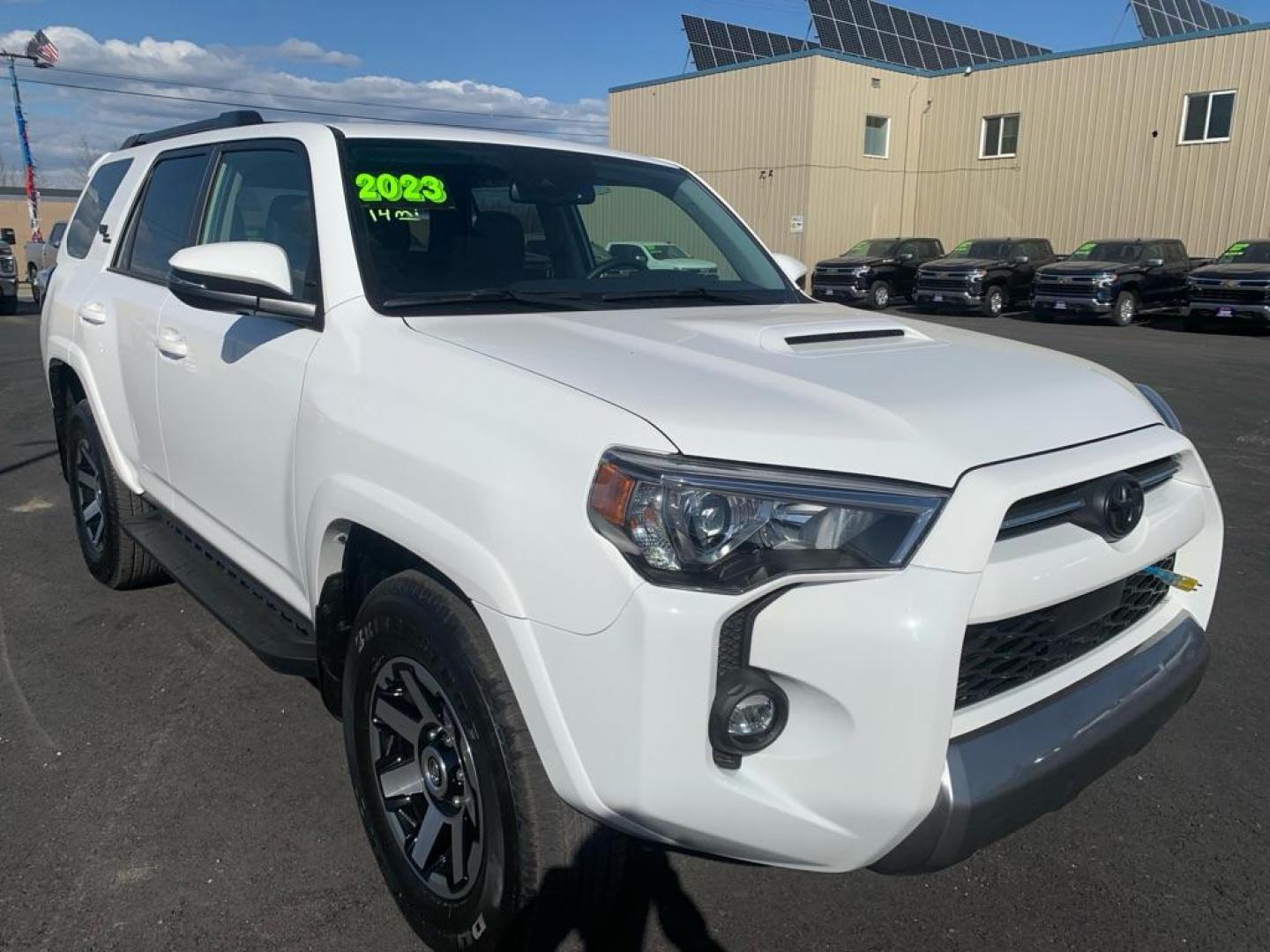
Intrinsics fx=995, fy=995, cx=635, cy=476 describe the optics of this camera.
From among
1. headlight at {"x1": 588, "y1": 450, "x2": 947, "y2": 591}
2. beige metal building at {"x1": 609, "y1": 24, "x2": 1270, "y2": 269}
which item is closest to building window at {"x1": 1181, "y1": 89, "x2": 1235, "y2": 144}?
beige metal building at {"x1": 609, "y1": 24, "x2": 1270, "y2": 269}

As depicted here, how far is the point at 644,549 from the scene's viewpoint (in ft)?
5.84

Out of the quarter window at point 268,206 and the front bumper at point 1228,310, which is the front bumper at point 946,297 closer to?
the front bumper at point 1228,310

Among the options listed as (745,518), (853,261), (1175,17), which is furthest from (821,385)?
(1175,17)

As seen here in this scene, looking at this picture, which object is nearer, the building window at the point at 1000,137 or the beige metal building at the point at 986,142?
the beige metal building at the point at 986,142

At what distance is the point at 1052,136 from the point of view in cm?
2612

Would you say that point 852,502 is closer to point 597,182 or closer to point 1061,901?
point 1061,901

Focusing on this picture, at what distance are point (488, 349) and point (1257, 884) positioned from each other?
2.45m

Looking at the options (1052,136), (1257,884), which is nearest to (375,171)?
(1257,884)

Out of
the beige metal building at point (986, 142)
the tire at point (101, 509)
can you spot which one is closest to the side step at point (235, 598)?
the tire at point (101, 509)

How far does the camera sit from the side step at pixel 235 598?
9.20 feet

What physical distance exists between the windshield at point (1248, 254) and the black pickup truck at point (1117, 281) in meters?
1.10

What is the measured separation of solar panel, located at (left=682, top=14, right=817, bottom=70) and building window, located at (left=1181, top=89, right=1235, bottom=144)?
34.8ft

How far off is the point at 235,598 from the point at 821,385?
7.00ft

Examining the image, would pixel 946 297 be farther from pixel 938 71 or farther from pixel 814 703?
pixel 814 703
